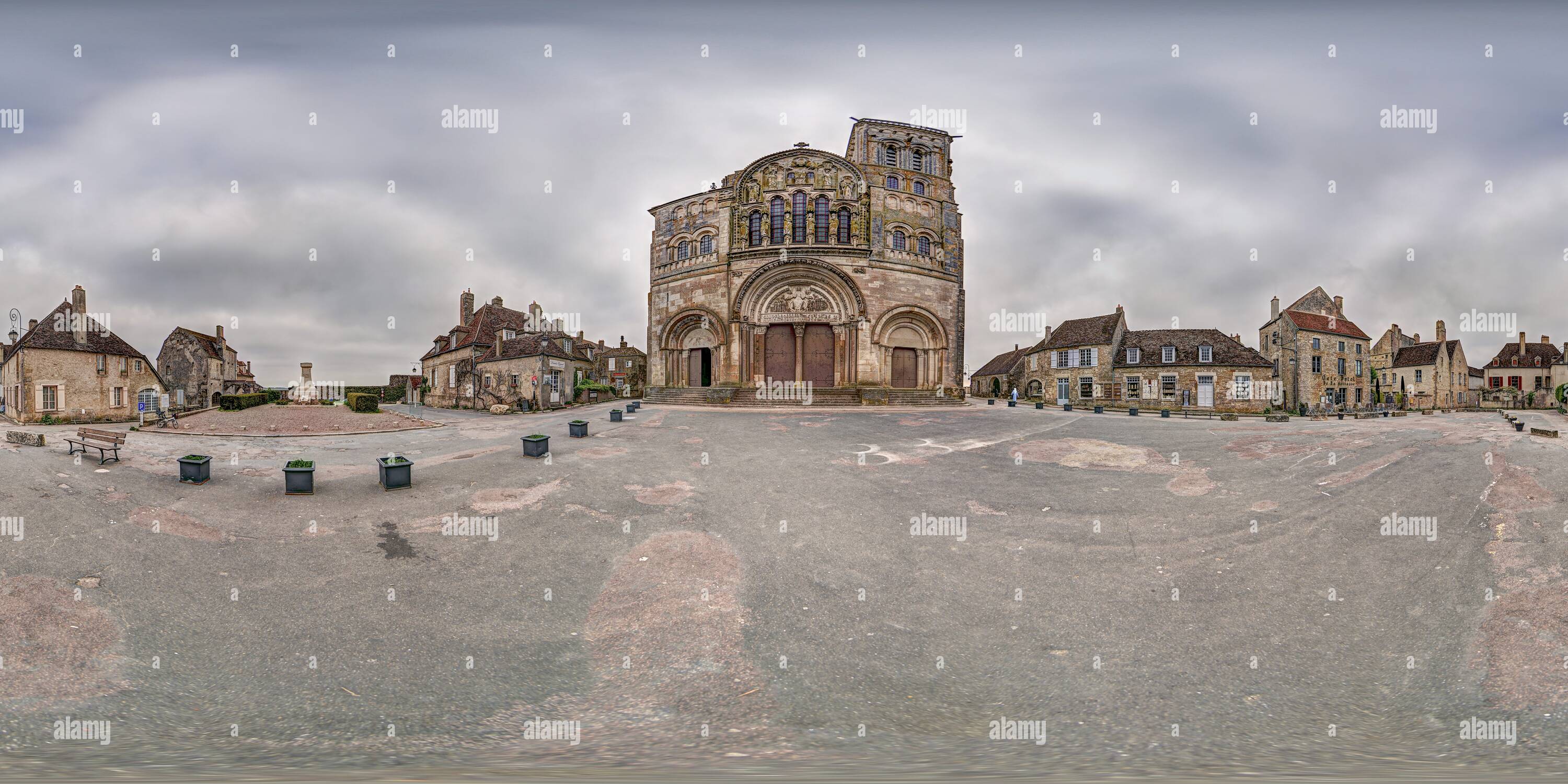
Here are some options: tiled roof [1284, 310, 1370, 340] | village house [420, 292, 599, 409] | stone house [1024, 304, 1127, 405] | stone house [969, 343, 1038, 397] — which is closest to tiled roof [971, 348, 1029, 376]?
stone house [969, 343, 1038, 397]

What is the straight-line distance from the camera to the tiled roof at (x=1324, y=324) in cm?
4584

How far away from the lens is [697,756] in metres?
4.44

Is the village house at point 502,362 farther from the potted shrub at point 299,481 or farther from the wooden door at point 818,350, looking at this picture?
the potted shrub at point 299,481

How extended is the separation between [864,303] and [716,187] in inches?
461

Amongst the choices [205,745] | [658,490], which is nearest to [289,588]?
[205,745]

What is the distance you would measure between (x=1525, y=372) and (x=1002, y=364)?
51116 mm

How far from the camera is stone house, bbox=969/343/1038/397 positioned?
2283 inches

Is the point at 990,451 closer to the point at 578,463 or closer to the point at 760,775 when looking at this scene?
the point at 578,463

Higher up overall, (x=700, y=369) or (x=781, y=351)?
(x=781, y=351)

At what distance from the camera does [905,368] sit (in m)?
32.3

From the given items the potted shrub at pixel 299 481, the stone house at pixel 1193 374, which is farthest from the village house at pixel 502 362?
the stone house at pixel 1193 374

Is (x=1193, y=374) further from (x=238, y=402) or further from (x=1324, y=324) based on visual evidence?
(x=238, y=402)

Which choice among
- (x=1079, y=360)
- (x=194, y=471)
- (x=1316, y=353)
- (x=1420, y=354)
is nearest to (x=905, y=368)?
(x=1079, y=360)

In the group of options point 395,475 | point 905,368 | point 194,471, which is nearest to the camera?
point 395,475
